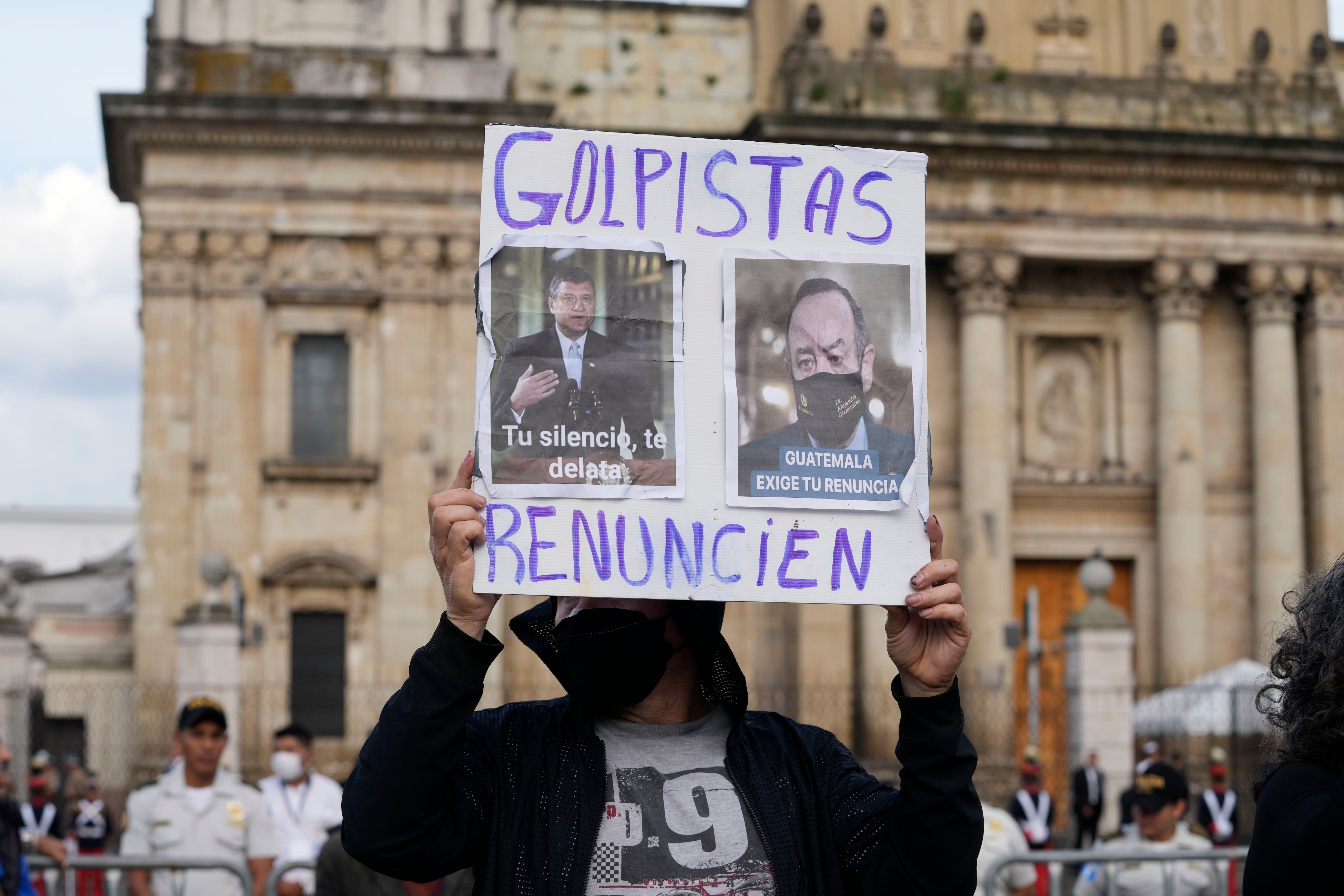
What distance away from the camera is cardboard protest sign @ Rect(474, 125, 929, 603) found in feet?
11.0

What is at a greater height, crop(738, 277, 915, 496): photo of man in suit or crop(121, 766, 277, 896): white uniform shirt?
crop(738, 277, 915, 496): photo of man in suit

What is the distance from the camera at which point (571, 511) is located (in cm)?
334

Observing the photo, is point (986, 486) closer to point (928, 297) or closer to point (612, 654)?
point (928, 297)

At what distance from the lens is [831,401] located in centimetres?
351

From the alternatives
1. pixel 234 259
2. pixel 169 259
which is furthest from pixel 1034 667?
pixel 169 259

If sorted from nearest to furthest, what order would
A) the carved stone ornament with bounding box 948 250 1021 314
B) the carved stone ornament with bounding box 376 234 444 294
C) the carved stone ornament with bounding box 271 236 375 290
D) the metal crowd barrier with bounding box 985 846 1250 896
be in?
the metal crowd barrier with bounding box 985 846 1250 896 → the carved stone ornament with bounding box 376 234 444 294 → the carved stone ornament with bounding box 271 236 375 290 → the carved stone ornament with bounding box 948 250 1021 314

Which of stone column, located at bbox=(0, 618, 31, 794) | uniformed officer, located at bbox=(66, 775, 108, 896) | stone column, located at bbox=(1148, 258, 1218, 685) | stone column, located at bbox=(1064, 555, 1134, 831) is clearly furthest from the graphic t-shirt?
stone column, located at bbox=(1148, 258, 1218, 685)

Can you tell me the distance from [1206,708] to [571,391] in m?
21.8

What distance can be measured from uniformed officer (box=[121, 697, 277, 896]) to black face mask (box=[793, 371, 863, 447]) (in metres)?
6.37

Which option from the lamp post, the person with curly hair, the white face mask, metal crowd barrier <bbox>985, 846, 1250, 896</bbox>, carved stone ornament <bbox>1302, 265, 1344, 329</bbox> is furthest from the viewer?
carved stone ornament <bbox>1302, 265, 1344, 329</bbox>

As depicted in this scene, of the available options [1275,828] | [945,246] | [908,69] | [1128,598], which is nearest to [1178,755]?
[1128,598]

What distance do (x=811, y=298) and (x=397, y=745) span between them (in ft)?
4.15

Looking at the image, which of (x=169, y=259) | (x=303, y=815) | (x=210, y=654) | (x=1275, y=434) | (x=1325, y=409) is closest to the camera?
(x=303, y=815)

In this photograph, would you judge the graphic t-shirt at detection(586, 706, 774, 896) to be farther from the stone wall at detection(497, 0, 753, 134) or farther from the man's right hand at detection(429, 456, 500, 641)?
the stone wall at detection(497, 0, 753, 134)
